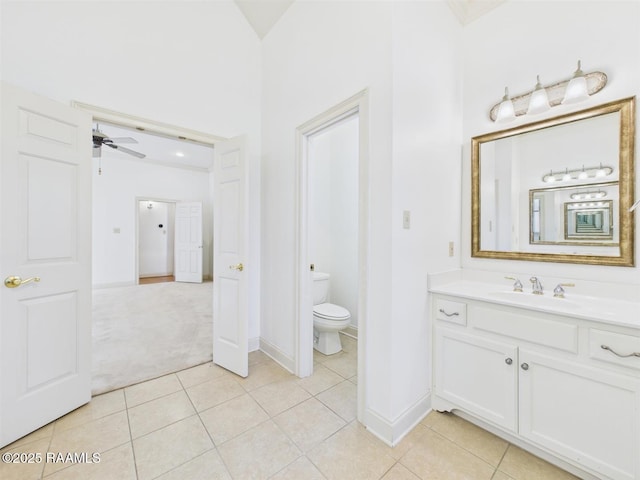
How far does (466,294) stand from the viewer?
1.64 meters

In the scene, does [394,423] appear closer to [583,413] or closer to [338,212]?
[583,413]

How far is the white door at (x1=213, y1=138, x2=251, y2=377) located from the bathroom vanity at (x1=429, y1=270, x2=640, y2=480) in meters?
1.48

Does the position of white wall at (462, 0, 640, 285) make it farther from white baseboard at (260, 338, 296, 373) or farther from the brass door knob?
the brass door knob

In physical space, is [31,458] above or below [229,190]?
below

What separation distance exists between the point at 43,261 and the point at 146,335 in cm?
177

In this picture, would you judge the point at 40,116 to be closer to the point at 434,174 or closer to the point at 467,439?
the point at 434,174

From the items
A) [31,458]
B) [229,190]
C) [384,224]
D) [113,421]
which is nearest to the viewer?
[31,458]

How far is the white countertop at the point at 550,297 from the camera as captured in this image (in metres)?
1.26

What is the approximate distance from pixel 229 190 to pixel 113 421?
181 cm

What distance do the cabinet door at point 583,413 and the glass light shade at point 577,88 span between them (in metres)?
1.51

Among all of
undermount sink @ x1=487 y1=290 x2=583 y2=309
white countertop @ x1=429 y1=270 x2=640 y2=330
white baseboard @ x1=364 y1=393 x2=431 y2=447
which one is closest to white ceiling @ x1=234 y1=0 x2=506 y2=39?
white countertop @ x1=429 y1=270 x2=640 y2=330

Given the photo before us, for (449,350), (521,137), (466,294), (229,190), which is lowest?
(449,350)

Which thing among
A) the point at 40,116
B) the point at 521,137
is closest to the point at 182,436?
the point at 40,116

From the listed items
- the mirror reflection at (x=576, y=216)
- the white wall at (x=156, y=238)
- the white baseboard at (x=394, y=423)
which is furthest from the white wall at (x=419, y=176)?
the white wall at (x=156, y=238)
